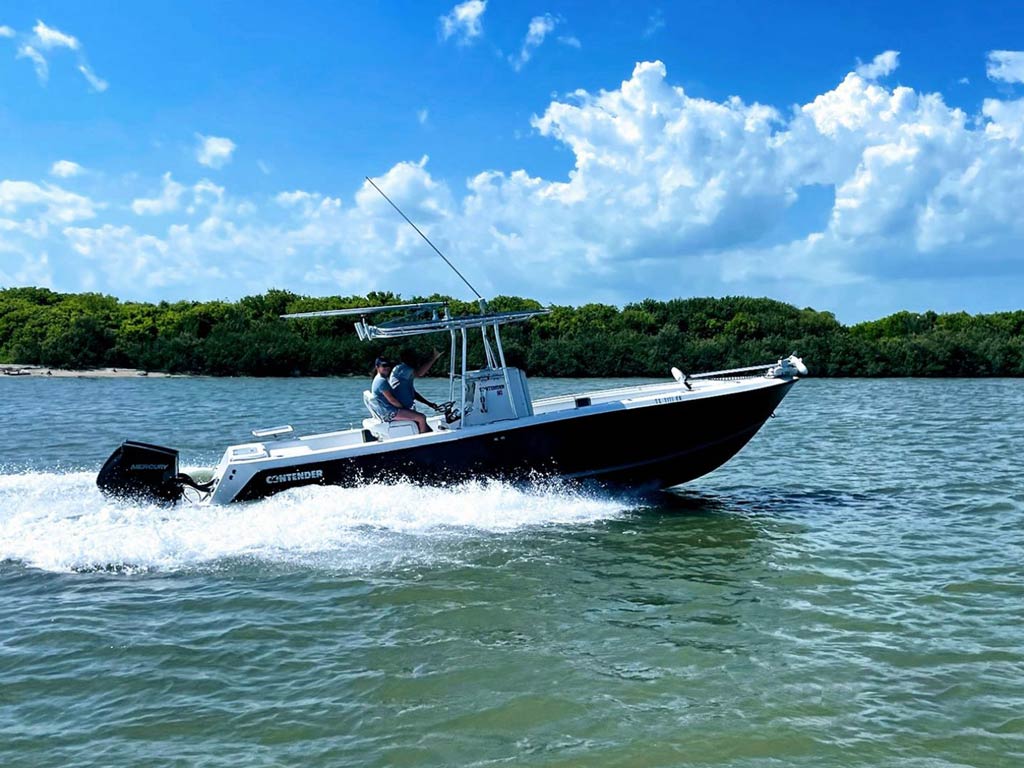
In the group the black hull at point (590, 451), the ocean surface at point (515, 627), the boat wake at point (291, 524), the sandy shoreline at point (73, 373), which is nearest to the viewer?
the ocean surface at point (515, 627)

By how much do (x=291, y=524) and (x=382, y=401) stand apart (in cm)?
243

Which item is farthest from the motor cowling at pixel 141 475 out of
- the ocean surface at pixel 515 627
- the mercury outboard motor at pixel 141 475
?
the ocean surface at pixel 515 627

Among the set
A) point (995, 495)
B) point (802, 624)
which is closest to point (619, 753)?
point (802, 624)

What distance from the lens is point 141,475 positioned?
38.6 ft

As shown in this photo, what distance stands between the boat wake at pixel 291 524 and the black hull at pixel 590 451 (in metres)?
0.21

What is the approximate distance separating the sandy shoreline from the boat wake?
58.8 m

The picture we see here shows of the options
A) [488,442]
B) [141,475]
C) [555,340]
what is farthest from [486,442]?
[555,340]

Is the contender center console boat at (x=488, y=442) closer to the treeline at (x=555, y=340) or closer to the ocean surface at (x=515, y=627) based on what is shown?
the ocean surface at (x=515, y=627)

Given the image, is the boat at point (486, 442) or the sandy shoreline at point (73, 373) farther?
the sandy shoreline at point (73, 373)

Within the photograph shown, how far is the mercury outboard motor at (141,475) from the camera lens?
11.7 meters

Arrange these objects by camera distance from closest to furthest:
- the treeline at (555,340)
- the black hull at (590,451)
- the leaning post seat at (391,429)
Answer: the black hull at (590,451)
the leaning post seat at (391,429)
the treeline at (555,340)

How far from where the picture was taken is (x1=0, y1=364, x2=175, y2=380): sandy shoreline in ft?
219

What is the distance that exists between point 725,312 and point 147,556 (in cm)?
7891

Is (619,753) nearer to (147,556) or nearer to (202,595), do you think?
(202,595)
